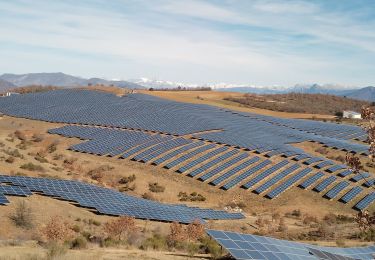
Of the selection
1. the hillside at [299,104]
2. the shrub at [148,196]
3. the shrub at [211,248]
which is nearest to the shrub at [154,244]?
the shrub at [211,248]

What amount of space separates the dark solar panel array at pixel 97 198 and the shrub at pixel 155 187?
11308mm

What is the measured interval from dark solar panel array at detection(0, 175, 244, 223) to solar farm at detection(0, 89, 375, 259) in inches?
3.4

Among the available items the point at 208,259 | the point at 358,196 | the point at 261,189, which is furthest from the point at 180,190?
the point at 208,259

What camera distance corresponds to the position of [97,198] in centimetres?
3531

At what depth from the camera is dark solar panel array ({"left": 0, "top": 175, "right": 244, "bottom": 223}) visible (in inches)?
1271

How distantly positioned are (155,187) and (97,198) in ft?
52.2

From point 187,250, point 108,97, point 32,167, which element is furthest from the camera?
point 108,97

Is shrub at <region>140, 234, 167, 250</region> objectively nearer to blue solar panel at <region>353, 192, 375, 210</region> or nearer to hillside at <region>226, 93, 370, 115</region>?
blue solar panel at <region>353, 192, 375, 210</region>

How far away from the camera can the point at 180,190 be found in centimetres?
5053

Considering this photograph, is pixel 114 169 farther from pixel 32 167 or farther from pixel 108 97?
pixel 108 97

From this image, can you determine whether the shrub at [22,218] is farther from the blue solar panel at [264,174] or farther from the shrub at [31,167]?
the blue solar panel at [264,174]

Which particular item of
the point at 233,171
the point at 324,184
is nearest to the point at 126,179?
the point at 233,171

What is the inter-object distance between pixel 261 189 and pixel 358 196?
37.7ft

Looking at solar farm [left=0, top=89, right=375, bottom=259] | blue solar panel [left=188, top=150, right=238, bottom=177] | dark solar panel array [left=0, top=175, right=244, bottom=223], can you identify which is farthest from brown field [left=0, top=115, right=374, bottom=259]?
blue solar panel [left=188, top=150, right=238, bottom=177]
